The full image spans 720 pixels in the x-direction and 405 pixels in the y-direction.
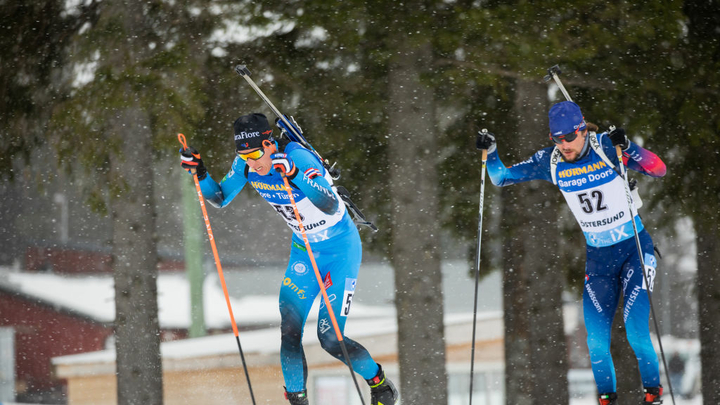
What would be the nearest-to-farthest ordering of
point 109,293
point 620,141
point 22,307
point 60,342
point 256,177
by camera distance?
1. point 620,141
2. point 256,177
3. point 22,307
4. point 60,342
5. point 109,293

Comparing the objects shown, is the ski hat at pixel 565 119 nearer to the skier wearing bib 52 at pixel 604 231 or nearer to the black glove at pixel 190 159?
the skier wearing bib 52 at pixel 604 231

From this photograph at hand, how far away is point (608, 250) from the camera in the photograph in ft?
17.9

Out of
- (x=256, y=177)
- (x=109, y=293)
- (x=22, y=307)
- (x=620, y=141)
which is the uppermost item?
(x=620, y=141)

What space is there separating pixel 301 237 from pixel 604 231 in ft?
7.11

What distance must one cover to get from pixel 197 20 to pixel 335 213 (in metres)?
4.12

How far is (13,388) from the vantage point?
2370cm

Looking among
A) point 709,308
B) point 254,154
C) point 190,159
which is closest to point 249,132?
point 254,154

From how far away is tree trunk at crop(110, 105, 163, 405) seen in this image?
27.0 feet

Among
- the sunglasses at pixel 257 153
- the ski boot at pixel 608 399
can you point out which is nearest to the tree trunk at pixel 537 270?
the ski boot at pixel 608 399

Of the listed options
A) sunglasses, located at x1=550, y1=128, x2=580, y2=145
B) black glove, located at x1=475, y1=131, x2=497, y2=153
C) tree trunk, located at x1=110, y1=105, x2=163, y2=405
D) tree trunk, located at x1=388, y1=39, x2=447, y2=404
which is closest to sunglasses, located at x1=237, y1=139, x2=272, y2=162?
black glove, located at x1=475, y1=131, x2=497, y2=153

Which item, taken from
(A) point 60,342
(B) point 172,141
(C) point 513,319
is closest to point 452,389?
(A) point 60,342

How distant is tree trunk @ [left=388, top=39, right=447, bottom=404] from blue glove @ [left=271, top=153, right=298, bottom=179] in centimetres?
317

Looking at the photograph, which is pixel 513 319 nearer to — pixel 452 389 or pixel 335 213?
pixel 335 213

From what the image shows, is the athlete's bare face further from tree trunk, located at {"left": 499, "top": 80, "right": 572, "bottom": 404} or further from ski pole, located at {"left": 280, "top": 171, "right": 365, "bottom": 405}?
tree trunk, located at {"left": 499, "top": 80, "right": 572, "bottom": 404}
